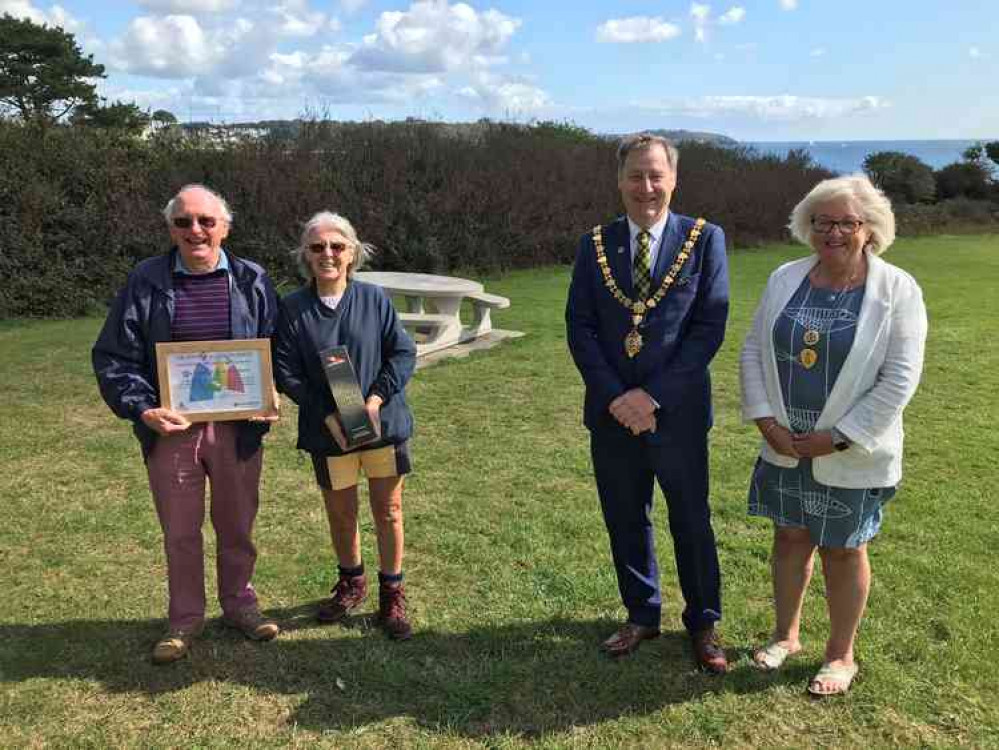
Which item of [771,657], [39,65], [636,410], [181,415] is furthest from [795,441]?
[39,65]

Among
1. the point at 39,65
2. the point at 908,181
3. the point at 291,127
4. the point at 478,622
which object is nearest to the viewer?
the point at 478,622

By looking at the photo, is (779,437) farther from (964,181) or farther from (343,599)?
(964,181)

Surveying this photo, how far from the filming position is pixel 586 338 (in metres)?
3.05

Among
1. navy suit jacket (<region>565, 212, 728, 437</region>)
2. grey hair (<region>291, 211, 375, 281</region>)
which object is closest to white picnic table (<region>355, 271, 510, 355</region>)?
grey hair (<region>291, 211, 375, 281</region>)

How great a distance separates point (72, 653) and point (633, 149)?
9.74 ft

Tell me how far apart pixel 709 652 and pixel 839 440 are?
101cm

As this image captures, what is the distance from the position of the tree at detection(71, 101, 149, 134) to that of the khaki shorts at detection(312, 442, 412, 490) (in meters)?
12.4

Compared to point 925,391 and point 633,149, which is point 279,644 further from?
point 925,391

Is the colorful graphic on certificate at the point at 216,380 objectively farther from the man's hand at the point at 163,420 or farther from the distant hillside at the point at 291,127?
the distant hillside at the point at 291,127

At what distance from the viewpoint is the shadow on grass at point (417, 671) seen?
296cm

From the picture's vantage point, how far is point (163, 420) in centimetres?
303

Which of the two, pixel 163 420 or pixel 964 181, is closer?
pixel 163 420

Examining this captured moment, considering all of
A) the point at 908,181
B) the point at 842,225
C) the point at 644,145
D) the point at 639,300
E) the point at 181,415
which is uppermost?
the point at 908,181

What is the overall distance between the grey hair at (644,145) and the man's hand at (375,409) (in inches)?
50.1
